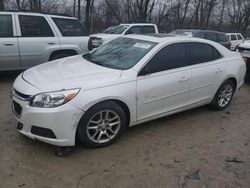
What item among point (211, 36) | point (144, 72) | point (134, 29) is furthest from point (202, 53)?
point (211, 36)

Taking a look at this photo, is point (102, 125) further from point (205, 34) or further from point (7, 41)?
point (205, 34)

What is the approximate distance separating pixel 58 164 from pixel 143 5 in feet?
85.7

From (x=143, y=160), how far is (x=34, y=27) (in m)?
4.81

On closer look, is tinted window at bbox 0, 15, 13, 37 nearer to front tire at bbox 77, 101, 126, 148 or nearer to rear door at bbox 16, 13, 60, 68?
rear door at bbox 16, 13, 60, 68

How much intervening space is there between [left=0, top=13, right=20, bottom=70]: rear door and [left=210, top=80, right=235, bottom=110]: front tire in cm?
464

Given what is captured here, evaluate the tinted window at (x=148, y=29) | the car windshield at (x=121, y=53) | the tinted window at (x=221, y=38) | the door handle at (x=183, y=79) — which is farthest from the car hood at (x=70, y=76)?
the tinted window at (x=221, y=38)

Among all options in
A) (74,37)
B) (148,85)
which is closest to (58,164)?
(148,85)

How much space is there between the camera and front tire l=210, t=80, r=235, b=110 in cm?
548

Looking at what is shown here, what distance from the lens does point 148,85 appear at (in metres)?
4.17

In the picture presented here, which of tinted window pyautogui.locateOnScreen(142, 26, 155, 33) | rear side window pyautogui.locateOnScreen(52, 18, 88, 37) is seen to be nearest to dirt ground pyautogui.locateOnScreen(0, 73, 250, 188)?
rear side window pyautogui.locateOnScreen(52, 18, 88, 37)

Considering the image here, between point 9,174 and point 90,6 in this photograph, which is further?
point 90,6

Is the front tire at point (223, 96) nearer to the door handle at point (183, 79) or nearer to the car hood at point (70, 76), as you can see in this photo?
the door handle at point (183, 79)

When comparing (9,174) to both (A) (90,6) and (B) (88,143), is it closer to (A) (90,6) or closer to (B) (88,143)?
(B) (88,143)

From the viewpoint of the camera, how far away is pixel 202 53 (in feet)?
16.8
